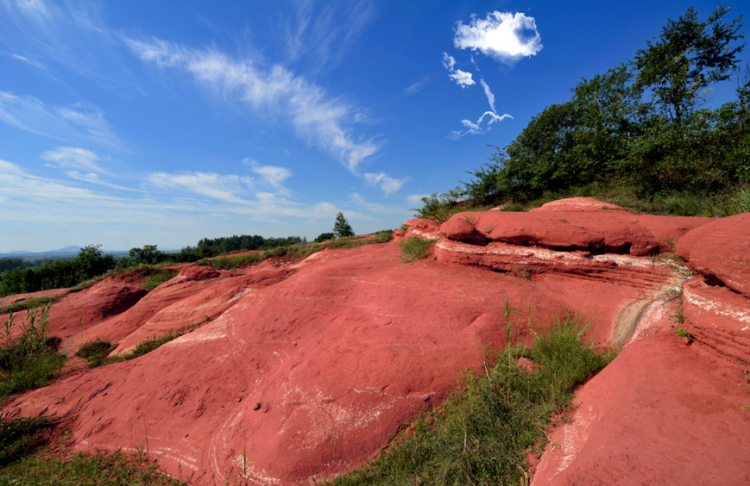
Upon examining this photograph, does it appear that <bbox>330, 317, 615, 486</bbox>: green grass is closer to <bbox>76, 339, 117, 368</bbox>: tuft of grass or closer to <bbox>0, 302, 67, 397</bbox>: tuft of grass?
<bbox>0, 302, 67, 397</bbox>: tuft of grass

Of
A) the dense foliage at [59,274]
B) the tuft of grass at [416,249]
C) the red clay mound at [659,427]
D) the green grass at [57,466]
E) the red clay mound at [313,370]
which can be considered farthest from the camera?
the dense foliage at [59,274]

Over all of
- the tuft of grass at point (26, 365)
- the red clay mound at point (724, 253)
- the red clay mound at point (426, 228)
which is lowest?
the tuft of grass at point (26, 365)

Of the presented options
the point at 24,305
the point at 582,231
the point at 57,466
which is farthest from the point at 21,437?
the point at 24,305

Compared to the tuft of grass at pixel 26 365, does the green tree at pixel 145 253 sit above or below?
above

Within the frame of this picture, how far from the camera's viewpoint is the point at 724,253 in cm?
265

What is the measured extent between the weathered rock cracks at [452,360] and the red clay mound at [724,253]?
0.06 feet

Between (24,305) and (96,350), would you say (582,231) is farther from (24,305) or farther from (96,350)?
(24,305)

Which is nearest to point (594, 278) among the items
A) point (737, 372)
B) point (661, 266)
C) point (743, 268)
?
point (661, 266)

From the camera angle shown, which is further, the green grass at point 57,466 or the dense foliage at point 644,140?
the dense foliage at point 644,140

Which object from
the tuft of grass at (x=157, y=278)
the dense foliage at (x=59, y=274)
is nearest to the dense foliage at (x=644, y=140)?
the tuft of grass at (x=157, y=278)

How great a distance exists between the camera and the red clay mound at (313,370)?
3078 millimetres

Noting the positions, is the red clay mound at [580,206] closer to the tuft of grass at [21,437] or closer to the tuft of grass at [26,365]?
the tuft of grass at [21,437]

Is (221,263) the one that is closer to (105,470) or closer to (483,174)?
(105,470)

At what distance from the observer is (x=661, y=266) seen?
168 inches
